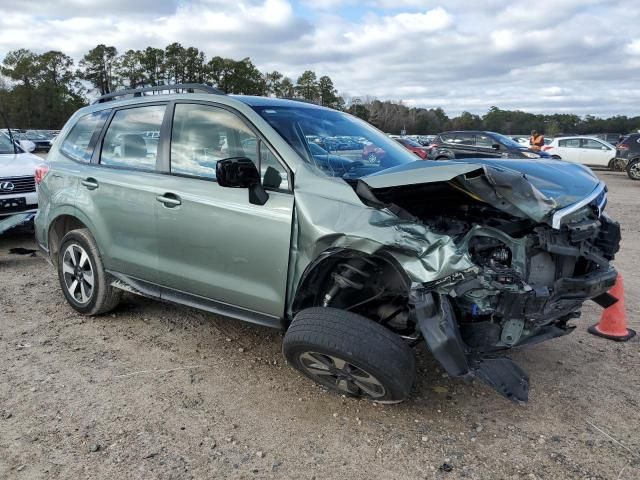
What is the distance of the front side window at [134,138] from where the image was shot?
13.2 feet

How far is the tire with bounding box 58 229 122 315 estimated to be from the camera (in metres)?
4.41

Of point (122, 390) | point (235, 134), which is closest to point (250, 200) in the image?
point (235, 134)

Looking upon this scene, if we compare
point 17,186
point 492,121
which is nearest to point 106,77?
point 492,121

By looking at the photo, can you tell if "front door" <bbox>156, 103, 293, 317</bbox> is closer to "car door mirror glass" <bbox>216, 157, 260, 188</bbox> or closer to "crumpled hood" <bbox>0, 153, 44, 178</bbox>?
"car door mirror glass" <bbox>216, 157, 260, 188</bbox>

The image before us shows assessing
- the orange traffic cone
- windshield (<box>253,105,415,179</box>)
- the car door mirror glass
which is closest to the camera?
the car door mirror glass

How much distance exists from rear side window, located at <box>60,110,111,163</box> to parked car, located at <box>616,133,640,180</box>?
1893 cm

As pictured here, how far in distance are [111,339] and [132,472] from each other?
1798 millimetres

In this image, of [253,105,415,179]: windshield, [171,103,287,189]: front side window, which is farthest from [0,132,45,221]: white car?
[253,105,415,179]: windshield

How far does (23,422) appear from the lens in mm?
3061

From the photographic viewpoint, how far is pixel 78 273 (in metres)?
4.61

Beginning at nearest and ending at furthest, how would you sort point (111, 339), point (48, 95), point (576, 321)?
point (111, 339), point (576, 321), point (48, 95)

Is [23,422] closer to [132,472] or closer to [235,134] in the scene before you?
[132,472]

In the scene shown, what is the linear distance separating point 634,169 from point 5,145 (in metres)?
18.8

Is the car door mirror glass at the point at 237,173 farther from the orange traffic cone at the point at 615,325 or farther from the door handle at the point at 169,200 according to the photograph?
the orange traffic cone at the point at 615,325
